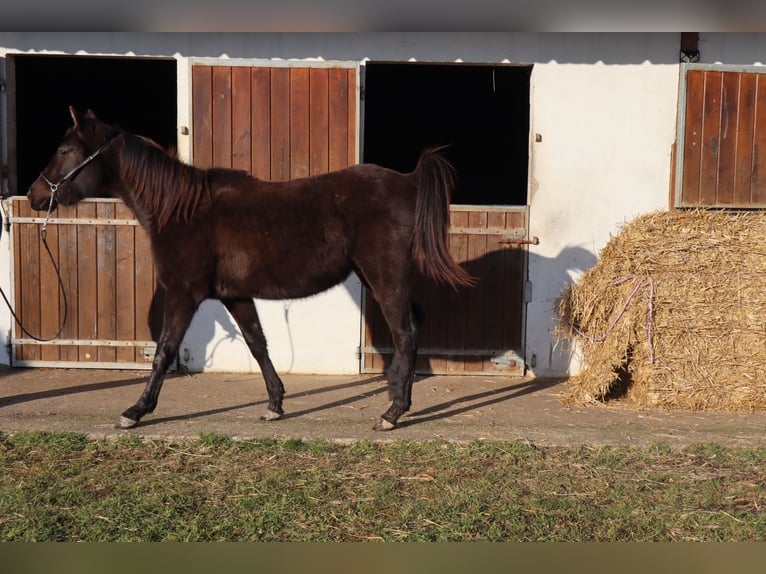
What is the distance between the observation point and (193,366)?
6.56 m

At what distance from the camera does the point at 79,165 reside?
4.88 meters

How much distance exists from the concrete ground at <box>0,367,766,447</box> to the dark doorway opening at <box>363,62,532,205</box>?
471cm

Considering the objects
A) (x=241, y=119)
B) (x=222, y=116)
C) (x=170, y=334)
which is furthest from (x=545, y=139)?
(x=170, y=334)

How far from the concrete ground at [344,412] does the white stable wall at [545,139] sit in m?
0.33

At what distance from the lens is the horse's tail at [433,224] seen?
4820 mm

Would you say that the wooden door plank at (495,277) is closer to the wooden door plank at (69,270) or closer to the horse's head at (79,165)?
the horse's head at (79,165)

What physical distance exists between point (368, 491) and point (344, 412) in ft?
5.39

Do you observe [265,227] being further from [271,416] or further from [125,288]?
[125,288]

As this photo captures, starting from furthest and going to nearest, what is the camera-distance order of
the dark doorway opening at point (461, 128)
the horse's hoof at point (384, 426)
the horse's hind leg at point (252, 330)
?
the dark doorway opening at point (461, 128) → the horse's hind leg at point (252, 330) → the horse's hoof at point (384, 426)

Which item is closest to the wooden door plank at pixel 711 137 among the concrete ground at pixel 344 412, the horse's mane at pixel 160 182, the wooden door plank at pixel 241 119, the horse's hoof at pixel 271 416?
the concrete ground at pixel 344 412

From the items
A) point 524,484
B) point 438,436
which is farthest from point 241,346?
point 524,484

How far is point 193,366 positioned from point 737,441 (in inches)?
168

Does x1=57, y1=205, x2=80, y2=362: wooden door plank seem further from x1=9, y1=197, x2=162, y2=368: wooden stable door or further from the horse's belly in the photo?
the horse's belly
